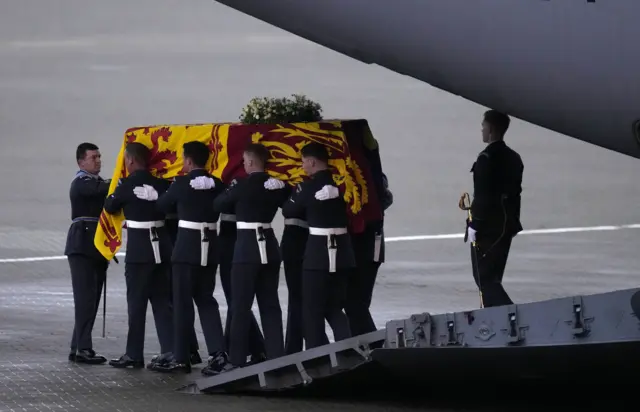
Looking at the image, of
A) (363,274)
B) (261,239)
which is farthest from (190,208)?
(363,274)

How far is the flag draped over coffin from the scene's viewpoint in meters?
9.59

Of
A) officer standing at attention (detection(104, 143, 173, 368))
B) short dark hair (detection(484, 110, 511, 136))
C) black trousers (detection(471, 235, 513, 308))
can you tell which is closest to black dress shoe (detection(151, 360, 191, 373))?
officer standing at attention (detection(104, 143, 173, 368))

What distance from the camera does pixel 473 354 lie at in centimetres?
816

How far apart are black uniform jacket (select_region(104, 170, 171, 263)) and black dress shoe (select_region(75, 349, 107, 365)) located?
787 millimetres

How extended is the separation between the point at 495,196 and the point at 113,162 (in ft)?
35.7

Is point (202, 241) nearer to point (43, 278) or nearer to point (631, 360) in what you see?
point (631, 360)

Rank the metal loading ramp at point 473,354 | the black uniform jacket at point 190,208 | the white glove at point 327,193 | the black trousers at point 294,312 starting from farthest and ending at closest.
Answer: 1. the black trousers at point 294,312
2. the black uniform jacket at point 190,208
3. the white glove at point 327,193
4. the metal loading ramp at point 473,354

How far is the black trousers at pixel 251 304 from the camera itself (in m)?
9.67

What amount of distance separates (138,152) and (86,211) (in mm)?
752

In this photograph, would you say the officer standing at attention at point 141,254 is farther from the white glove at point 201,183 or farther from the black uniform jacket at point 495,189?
the black uniform jacket at point 495,189

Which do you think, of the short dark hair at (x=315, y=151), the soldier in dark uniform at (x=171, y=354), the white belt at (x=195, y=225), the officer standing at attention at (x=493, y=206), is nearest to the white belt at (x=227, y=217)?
the white belt at (x=195, y=225)

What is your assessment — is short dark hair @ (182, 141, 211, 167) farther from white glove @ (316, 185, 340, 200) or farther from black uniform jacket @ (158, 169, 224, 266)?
white glove @ (316, 185, 340, 200)

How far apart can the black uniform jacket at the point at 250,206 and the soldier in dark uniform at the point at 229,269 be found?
0.84ft

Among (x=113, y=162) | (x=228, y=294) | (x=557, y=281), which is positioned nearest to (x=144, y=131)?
(x=228, y=294)
